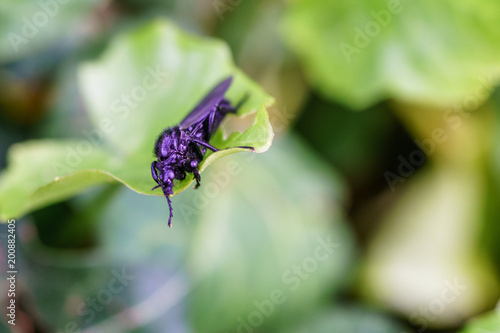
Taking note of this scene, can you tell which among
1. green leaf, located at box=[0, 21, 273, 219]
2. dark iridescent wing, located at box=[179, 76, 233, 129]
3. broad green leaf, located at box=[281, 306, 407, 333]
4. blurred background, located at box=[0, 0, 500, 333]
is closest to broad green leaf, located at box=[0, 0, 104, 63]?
blurred background, located at box=[0, 0, 500, 333]

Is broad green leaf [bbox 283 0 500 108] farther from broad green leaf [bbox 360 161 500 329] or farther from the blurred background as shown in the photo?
broad green leaf [bbox 360 161 500 329]

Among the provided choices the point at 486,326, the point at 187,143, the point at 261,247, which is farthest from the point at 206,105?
the point at 261,247

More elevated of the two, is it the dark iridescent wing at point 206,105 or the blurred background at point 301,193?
the dark iridescent wing at point 206,105

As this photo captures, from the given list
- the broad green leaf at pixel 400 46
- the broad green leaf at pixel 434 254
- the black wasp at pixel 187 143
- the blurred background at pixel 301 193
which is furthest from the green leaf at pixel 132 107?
the broad green leaf at pixel 434 254

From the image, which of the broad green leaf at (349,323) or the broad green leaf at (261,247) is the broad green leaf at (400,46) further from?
the broad green leaf at (349,323)

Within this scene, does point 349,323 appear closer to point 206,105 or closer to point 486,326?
point 486,326

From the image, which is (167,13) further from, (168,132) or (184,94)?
(168,132)

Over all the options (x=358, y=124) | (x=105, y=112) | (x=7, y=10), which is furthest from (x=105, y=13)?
(x=358, y=124)
